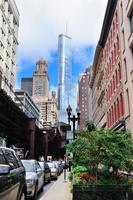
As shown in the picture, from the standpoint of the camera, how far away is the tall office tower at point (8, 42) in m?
53.7

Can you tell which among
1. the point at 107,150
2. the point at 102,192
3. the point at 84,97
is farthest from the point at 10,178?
the point at 84,97

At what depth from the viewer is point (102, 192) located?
344 inches

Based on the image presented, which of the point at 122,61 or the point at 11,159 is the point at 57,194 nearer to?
the point at 11,159

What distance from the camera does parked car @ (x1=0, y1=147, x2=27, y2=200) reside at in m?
5.32

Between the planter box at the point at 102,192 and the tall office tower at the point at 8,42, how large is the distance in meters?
44.5

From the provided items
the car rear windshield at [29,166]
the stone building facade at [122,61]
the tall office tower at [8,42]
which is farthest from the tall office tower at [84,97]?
the car rear windshield at [29,166]

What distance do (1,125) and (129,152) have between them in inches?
584

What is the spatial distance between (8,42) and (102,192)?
52981mm

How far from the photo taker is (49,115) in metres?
179

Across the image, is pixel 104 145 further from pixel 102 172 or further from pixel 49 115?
pixel 49 115

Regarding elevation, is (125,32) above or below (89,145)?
above

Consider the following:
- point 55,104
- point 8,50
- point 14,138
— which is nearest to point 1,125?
point 14,138

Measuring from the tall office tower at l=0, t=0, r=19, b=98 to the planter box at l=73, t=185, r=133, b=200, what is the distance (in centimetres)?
4451

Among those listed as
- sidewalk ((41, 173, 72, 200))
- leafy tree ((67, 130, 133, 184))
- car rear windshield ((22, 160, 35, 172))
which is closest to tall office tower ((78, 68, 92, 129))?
sidewalk ((41, 173, 72, 200))
